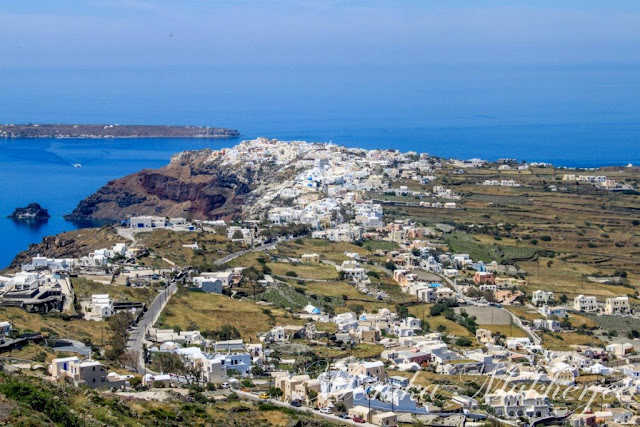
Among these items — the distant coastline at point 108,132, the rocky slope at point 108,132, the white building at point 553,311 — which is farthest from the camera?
the rocky slope at point 108,132

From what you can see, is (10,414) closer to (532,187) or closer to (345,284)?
(345,284)

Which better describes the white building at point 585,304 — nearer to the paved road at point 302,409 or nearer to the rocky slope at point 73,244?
the rocky slope at point 73,244

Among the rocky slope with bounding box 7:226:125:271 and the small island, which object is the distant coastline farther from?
the rocky slope with bounding box 7:226:125:271

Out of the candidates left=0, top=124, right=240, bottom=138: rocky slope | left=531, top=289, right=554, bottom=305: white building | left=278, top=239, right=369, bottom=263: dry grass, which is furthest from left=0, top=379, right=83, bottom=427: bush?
left=0, top=124, right=240, bottom=138: rocky slope

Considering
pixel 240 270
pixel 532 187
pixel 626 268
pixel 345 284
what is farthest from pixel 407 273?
pixel 532 187

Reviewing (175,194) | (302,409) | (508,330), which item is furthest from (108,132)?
(302,409)

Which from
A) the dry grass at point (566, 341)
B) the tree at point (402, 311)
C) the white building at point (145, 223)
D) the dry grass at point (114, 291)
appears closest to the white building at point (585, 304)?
the dry grass at point (566, 341)
